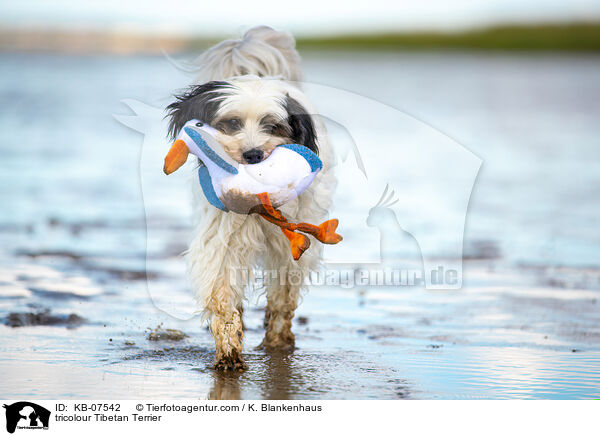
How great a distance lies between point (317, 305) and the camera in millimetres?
6172

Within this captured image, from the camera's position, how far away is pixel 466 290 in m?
6.49

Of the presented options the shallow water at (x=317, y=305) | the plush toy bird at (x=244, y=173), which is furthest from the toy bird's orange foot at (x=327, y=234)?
the shallow water at (x=317, y=305)

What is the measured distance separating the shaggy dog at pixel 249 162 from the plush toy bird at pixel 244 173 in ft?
0.18

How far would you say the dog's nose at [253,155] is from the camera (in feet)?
14.3

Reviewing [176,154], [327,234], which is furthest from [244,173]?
[327,234]

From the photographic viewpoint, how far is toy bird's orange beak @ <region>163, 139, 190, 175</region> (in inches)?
176

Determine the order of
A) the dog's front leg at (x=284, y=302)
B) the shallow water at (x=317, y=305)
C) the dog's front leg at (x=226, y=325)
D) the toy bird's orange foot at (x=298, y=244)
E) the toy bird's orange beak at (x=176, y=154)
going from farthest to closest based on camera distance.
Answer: the dog's front leg at (x=284, y=302), the dog's front leg at (x=226, y=325), the toy bird's orange foot at (x=298, y=244), the shallow water at (x=317, y=305), the toy bird's orange beak at (x=176, y=154)

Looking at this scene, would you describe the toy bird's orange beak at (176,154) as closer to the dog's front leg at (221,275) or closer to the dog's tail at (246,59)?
the dog's front leg at (221,275)

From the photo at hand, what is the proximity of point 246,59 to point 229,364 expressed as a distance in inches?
70.2

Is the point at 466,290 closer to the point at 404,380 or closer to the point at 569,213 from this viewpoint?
the point at 404,380
